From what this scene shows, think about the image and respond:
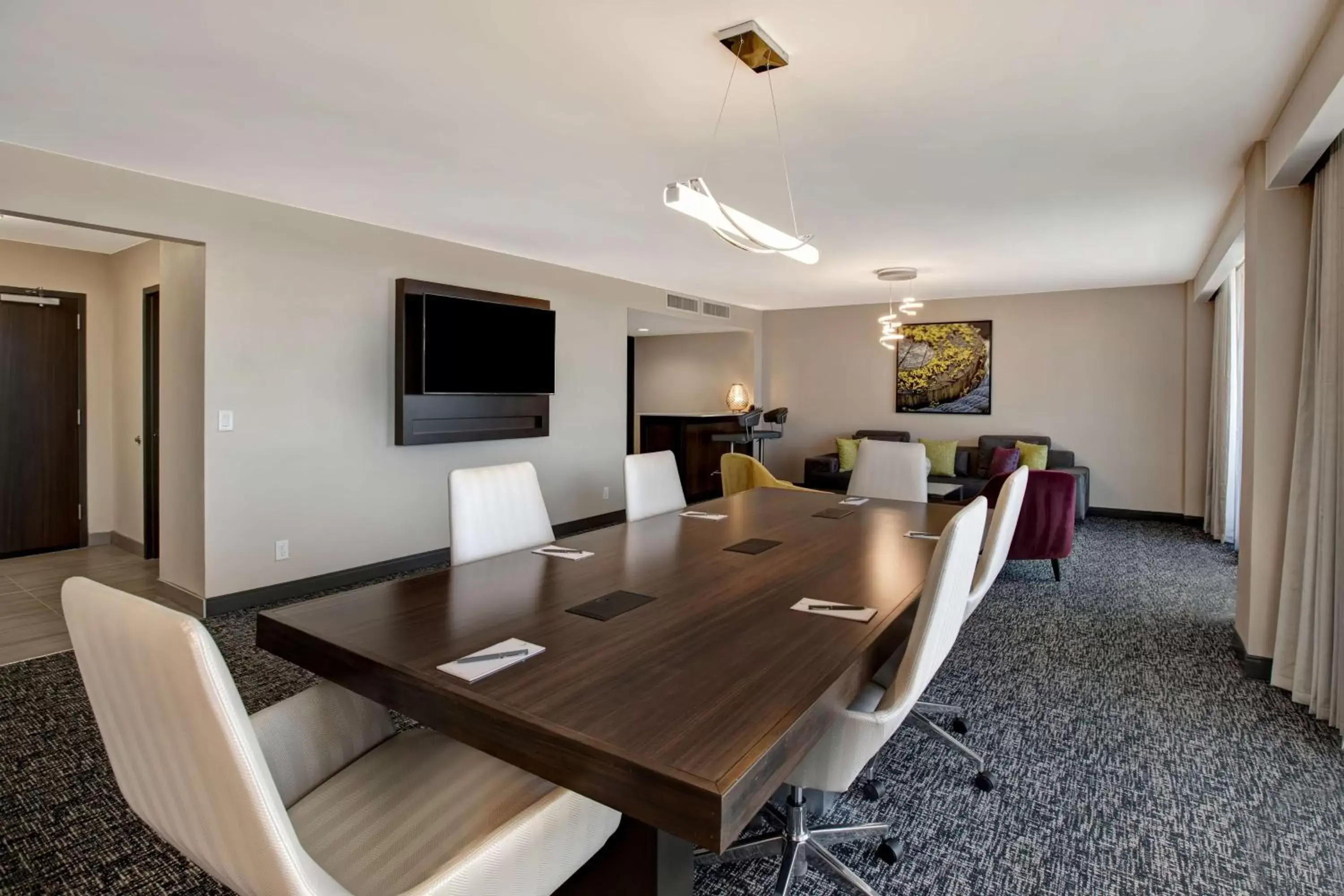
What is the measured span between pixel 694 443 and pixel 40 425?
5.94m

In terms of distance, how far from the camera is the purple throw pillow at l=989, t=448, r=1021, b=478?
675 cm

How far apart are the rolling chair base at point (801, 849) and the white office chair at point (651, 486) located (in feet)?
4.83

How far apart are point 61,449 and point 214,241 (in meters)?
3.13

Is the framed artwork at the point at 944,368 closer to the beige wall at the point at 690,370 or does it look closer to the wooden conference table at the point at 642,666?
the beige wall at the point at 690,370

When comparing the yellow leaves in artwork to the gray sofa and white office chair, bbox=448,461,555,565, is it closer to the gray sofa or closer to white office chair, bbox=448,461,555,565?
the gray sofa

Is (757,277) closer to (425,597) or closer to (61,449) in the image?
(425,597)

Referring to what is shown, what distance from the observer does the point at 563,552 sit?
2.35m

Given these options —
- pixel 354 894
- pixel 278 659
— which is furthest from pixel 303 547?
pixel 354 894

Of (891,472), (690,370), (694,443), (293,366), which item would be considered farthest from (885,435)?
(293,366)

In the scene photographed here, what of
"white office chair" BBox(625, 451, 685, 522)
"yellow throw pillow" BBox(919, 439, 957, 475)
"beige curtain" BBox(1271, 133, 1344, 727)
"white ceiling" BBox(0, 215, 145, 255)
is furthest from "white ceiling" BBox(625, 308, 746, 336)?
"beige curtain" BBox(1271, 133, 1344, 727)

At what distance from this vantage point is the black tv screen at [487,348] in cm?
472

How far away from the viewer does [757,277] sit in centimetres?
655

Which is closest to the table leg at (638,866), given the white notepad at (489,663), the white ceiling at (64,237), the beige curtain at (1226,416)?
the white notepad at (489,663)

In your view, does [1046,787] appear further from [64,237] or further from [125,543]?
[64,237]
